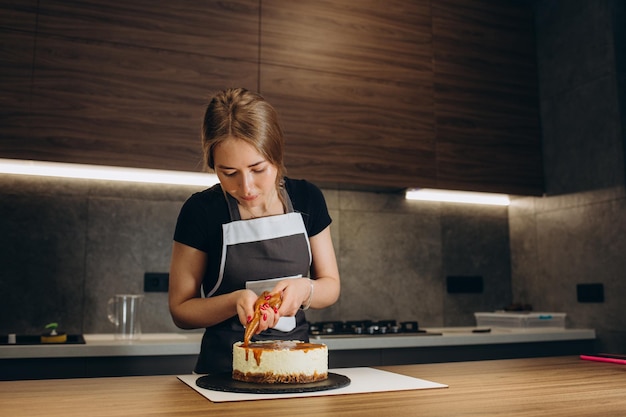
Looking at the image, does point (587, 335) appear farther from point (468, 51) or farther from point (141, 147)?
point (141, 147)

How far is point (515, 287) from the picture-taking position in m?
3.20

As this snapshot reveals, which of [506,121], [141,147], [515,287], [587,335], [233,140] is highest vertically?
[506,121]

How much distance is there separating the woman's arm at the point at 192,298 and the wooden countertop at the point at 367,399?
0.16 m

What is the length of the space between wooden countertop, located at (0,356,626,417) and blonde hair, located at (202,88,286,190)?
0.53 metres

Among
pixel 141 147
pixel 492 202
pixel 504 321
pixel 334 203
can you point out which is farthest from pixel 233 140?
pixel 492 202

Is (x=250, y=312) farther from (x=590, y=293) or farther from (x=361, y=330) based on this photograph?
(x=590, y=293)

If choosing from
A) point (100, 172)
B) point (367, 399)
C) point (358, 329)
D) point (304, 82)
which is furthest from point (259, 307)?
point (304, 82)

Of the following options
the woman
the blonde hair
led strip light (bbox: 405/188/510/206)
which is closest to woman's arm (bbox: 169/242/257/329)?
the woman

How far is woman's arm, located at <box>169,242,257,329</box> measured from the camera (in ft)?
4.28

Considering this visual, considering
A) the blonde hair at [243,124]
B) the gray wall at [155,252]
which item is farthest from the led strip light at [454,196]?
the blonde hair at [243,124]

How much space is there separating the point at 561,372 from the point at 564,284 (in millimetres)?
1644

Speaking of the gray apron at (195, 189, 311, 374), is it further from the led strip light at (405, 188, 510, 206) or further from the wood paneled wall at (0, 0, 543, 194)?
the led strip light at (405, 188, 510, 206)

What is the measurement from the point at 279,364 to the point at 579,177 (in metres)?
2.21

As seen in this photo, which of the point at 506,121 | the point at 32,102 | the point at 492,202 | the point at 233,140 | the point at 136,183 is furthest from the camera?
the point at 492,202
